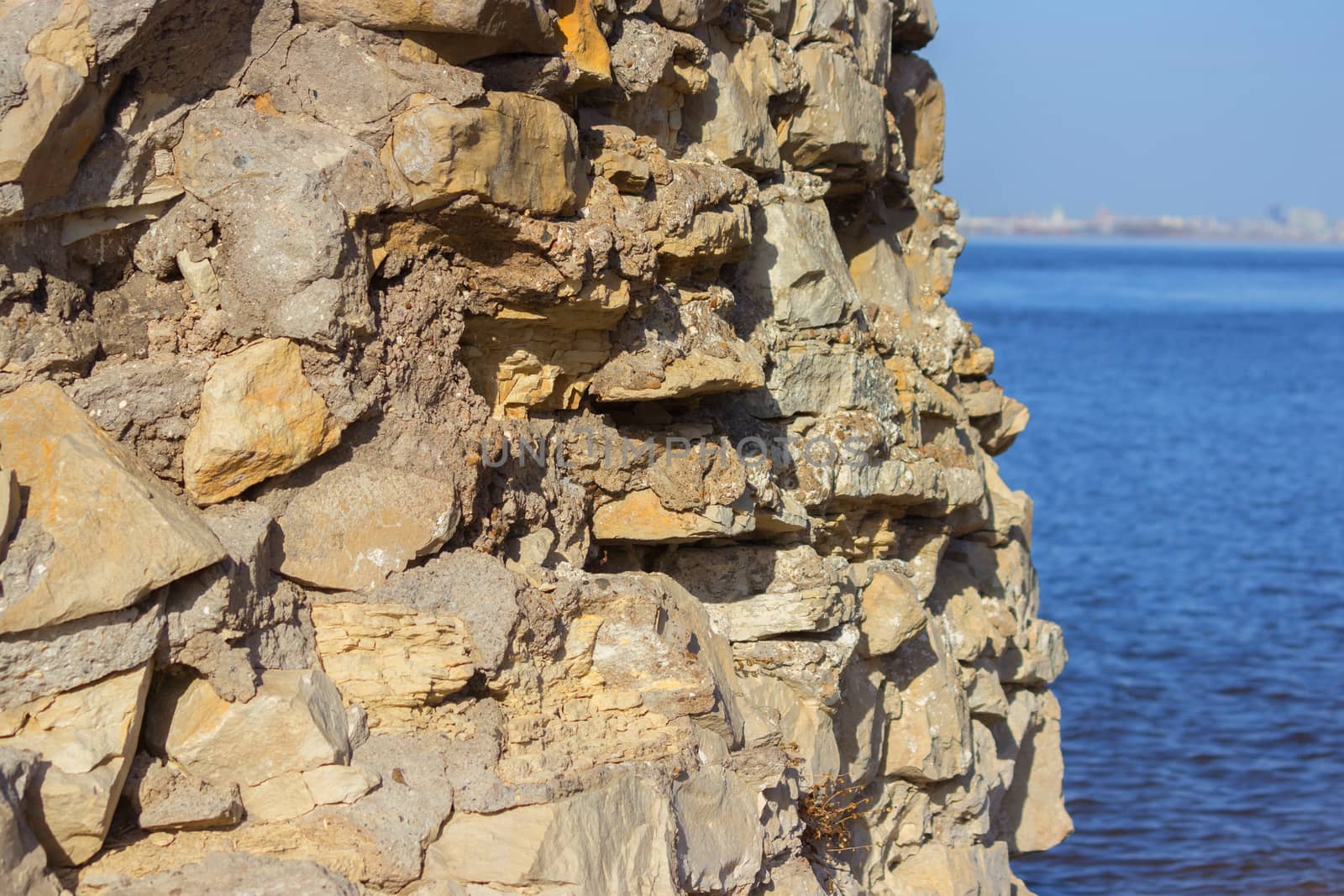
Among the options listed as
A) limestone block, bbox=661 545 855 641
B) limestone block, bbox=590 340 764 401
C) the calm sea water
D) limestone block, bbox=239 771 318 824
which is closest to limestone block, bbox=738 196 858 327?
limestone block, bbox=590 340 764 401

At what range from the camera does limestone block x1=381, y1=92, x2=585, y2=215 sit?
530 centimetres

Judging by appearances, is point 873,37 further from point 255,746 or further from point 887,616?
point 255,746

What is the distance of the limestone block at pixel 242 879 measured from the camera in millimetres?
4363

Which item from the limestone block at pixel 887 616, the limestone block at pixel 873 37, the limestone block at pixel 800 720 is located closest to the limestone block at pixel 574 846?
the limestone block at pixel 800 720

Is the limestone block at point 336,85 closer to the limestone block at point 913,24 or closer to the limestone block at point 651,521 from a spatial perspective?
the limestone block at point 651,521

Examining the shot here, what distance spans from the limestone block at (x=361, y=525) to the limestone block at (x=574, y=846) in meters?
1.02

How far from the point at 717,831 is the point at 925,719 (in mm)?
3100

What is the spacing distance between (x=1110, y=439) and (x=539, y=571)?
35.2 meters

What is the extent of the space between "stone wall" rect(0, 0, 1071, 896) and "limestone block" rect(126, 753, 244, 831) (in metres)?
0.01

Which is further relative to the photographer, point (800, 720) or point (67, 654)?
point (800, 720)

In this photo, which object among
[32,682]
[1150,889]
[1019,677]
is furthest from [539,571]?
[1150,889]

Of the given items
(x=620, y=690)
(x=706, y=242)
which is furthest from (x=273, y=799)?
(x=706, y=242)

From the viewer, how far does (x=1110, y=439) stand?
38375 mm

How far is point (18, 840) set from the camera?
4176 millimetres
